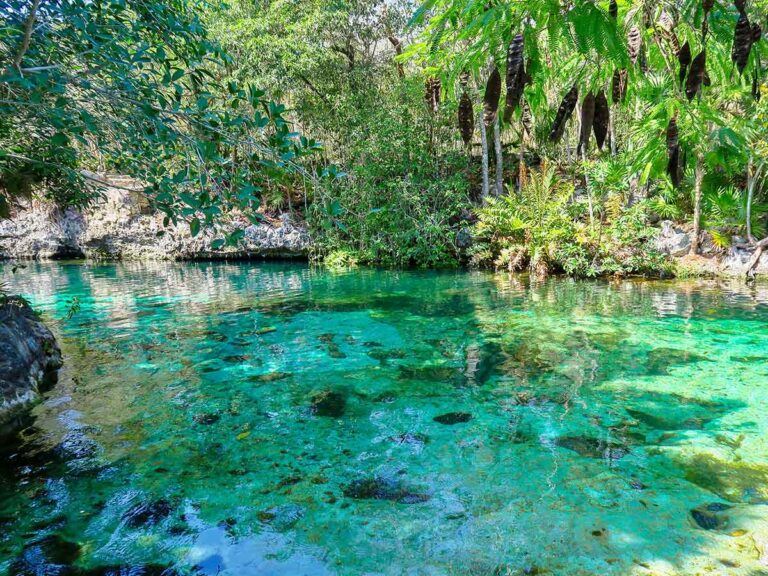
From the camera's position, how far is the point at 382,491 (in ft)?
12.3

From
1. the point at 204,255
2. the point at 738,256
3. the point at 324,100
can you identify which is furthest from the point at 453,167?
the point at 204,255

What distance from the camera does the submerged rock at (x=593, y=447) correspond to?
13.7 feet

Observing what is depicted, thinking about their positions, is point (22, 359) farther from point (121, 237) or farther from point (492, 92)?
point (121, 237)

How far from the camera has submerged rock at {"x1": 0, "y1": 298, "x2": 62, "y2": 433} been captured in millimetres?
5297

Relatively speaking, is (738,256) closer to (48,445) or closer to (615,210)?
(615,210)

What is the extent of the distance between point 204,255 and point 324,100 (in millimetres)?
9253

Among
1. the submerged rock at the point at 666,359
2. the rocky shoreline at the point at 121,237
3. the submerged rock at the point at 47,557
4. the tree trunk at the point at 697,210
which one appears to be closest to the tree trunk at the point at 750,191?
the tree trunk at the point at 697,210

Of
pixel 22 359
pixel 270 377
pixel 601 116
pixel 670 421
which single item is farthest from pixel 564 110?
pixel 22 359

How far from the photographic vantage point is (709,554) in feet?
9.50

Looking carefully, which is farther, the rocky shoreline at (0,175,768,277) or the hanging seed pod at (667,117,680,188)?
the rocky shoreline at (0,175,768,277)

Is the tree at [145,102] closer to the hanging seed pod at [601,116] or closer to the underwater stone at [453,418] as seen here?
the hanging seed pod at [601,116]

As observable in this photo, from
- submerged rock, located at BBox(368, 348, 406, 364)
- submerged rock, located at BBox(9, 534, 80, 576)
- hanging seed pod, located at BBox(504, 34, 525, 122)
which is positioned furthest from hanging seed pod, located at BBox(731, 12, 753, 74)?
submerged rock, located at BBox(368, 348, 406, 364)

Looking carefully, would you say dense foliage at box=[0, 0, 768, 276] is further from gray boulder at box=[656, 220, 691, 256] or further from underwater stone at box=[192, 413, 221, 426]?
underwater stone at box=[192, 413, 221, 426]

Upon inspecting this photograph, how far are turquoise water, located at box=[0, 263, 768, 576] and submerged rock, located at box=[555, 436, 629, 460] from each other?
0.03 m
